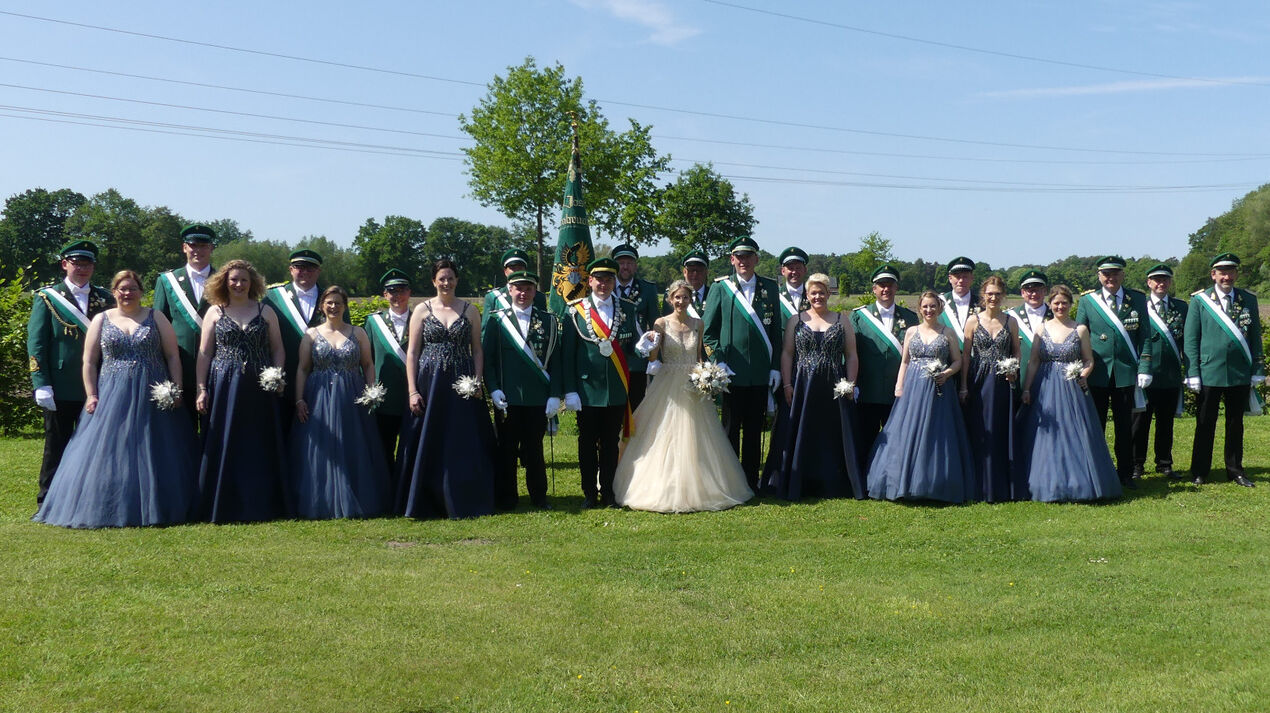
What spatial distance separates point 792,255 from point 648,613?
446 cm

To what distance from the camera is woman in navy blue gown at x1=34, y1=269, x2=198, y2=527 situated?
701 centimetres

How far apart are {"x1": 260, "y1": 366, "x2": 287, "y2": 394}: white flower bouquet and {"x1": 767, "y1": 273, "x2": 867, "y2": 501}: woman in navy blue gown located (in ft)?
13.0

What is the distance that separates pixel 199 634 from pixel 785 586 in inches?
119

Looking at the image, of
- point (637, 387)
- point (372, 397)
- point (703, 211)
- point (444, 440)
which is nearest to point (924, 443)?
point (637, 387)

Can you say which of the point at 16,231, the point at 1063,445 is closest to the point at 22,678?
the point at 1063,445

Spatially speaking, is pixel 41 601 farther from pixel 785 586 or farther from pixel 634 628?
pixel 785 586

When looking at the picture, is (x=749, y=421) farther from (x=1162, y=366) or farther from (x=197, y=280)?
(x=197, y=280)

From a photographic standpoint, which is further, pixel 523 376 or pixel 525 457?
pixel 525 457

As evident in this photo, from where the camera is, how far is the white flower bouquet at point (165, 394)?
7070 mm

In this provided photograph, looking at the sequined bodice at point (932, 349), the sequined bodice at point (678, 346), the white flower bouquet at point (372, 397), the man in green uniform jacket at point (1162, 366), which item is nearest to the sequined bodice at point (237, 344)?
the white flower bouquet at point (372, 397)

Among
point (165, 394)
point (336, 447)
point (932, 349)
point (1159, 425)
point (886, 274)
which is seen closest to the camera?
point (165, 394)

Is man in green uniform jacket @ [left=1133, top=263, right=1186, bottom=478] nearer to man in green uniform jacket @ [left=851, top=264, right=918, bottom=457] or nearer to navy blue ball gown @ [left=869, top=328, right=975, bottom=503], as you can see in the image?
navy blue ball gown @ [left=869, top=328, right=975, bottom=503]

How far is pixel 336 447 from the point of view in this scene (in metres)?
7.45

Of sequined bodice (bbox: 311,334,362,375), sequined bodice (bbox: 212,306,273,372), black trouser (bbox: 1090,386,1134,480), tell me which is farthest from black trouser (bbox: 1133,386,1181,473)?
sequined bodice (bbox: 212,306,273,372)
